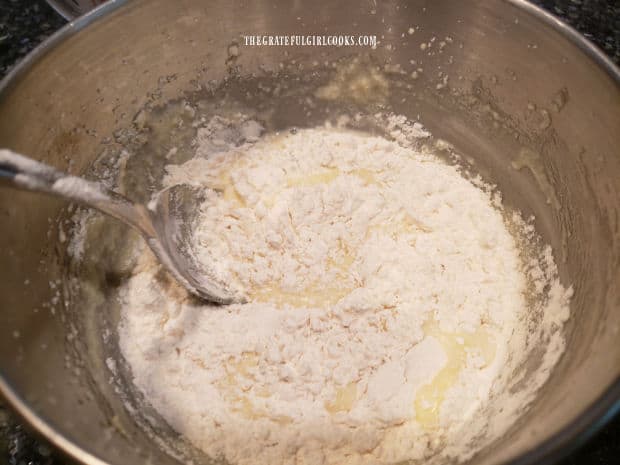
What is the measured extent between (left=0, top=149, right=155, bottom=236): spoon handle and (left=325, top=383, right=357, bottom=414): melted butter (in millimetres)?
741

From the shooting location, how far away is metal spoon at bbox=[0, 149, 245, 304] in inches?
43.8

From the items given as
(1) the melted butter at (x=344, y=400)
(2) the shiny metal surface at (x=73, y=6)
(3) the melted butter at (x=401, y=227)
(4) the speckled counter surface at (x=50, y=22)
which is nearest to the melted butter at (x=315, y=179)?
(3) the melted butter at (x=401, y=227)

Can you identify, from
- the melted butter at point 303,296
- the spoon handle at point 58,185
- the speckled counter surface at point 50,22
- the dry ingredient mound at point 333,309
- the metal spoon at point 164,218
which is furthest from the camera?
the speckled counter surface at point 50,22

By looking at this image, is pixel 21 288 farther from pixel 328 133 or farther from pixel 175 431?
pixel 328 133

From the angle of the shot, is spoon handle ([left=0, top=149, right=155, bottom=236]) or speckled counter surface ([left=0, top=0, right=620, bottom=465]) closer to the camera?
spoon handle ([left=0, top=149, right=155, bottom=236])

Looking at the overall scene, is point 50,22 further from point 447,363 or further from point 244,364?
point 447,363

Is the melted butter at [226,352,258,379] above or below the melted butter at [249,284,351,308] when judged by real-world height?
below

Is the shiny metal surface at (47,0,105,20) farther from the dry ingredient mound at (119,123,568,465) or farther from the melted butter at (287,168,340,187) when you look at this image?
the melted butter at (287,168,340,187)

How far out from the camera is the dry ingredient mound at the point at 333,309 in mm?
1312

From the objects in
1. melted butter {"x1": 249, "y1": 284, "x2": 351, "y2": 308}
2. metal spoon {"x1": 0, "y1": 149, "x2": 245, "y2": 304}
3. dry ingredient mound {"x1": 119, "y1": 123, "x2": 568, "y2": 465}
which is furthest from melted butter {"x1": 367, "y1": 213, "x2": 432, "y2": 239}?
metal spoon {"x1": 0, "y1": 149, "x2": 245, "y2": 304}

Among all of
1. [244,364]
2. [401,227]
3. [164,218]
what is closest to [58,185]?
[164,218]

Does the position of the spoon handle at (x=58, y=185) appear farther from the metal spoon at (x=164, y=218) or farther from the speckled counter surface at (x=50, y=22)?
the speckled counter surface at (x=50, y=22)

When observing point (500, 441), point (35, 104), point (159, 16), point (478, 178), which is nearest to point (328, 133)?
point (478, 178)

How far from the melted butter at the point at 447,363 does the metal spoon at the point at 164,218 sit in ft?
1.98
